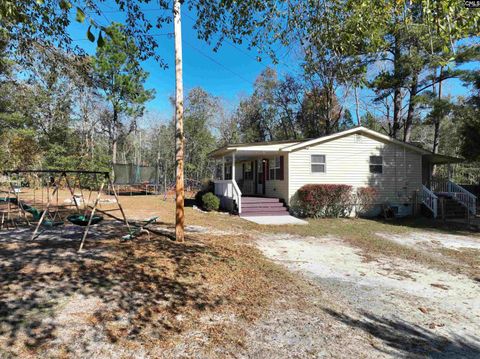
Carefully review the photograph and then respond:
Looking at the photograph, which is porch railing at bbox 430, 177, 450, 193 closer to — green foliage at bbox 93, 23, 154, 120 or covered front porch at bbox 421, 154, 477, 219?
covered front porch at bbox 421, 154, 477, 219

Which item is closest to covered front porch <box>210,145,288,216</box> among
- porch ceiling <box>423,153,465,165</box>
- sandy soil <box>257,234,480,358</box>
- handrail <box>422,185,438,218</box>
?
sandy soil <box>257,234,480,358</box>

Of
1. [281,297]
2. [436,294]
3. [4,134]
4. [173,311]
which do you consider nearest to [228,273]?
[281,297]

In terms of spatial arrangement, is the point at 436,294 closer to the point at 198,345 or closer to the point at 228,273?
the point at 228,273

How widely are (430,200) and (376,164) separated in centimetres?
258

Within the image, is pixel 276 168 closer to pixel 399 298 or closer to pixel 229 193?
pixel 229 193

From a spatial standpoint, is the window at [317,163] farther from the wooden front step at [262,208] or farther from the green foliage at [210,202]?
the green foliage at [210,202]

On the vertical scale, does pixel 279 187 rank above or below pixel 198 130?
below

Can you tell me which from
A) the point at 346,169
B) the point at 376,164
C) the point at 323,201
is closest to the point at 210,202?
the point at 323,201

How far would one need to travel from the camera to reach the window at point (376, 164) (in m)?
13.5

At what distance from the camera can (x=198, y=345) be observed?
2.71m

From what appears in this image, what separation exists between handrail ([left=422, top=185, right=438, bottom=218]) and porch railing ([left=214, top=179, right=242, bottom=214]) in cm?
784

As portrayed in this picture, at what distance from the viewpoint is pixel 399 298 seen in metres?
4.11

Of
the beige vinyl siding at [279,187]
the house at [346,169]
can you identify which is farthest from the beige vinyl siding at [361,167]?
the beige vinyl siding at [279,187]

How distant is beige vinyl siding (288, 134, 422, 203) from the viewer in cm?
1277
